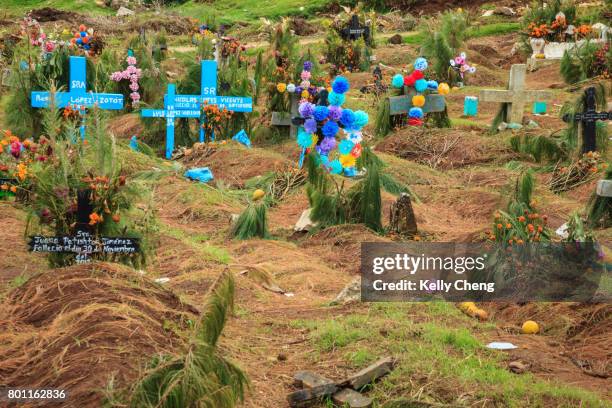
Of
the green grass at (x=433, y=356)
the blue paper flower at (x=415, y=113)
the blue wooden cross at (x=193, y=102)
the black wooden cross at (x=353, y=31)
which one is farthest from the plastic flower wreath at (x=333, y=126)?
the black wooden cross at (x=353, y=31)

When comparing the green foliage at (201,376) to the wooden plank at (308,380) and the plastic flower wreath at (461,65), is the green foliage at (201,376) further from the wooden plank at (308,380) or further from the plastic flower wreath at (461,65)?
the plastic flower wreath at (461,65)

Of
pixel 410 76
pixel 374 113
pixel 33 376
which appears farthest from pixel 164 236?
pixel 374 113

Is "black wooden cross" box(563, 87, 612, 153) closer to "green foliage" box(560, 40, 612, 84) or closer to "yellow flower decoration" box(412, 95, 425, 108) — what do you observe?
"yellow flower decoration" box(412, 95, 425, 108)

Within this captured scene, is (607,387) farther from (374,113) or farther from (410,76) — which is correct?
(374,113)

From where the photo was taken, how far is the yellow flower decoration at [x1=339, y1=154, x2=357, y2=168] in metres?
11.6

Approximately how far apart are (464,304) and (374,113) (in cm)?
995

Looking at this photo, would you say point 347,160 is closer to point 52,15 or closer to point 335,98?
point 335,98

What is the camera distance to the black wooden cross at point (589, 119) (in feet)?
41.2

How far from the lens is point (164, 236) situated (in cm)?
962

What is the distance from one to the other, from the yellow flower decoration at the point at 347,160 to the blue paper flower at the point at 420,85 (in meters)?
3.89

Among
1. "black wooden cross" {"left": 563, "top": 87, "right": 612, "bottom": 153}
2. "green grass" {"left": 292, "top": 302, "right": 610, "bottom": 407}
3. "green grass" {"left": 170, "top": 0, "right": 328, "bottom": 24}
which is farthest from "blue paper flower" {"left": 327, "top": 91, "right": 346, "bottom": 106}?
"green grass" {"left": 170, "top": 0, "right": 328, "bottom": 24}

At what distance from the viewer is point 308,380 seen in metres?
5.91

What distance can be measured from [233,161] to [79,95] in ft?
7.41

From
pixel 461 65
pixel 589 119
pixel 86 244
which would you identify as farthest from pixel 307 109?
pixel 461 65
